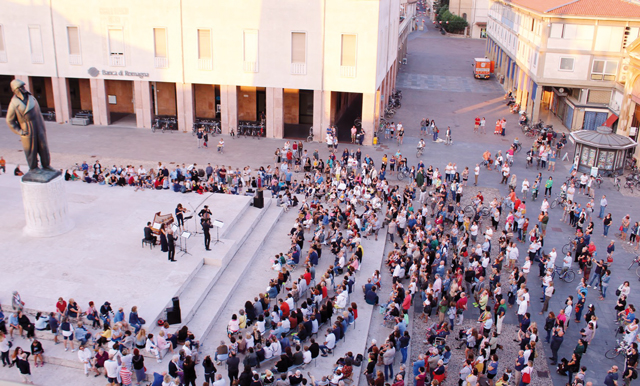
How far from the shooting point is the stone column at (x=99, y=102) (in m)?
40.6

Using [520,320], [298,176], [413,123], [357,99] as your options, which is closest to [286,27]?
[298,176]

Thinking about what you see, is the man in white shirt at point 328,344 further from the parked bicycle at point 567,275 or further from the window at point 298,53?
the window at point 298,53

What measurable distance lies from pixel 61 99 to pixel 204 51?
1141cm

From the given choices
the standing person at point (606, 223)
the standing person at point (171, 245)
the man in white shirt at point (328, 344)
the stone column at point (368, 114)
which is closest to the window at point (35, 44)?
the stone column at point (368, 114)

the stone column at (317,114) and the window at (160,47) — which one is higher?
the window at (160,47)

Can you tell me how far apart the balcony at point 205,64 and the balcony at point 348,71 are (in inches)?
348

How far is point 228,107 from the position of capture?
39.6m

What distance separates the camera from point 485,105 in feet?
176

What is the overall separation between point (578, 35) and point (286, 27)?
69.8 feet

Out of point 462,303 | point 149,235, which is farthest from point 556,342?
point 149,235

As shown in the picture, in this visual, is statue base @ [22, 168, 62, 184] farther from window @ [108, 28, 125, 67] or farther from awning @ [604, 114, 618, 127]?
awning @ [604, 114, 618, 127]

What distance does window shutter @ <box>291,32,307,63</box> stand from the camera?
37.4 metres

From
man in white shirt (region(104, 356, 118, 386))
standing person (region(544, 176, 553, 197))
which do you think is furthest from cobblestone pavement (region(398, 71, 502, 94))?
man in white shirt (region(104, 356, 118, 386))

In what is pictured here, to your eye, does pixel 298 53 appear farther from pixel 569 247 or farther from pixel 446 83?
pixel 446 83
